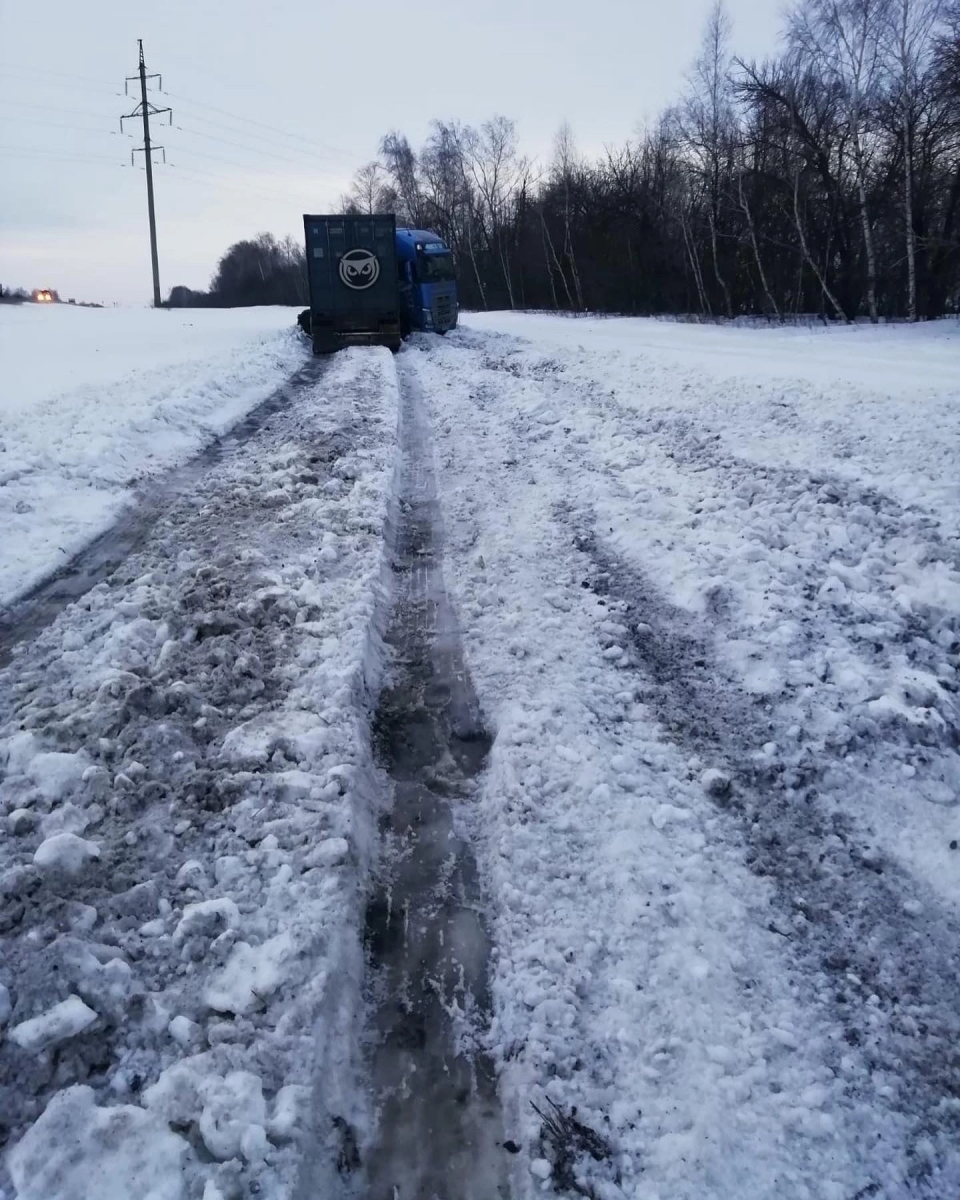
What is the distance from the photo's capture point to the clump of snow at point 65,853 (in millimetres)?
2875

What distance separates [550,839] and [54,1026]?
6.21 ft

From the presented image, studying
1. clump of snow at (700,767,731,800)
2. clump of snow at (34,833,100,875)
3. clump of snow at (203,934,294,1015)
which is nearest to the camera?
clump of snow at (203,934,294,1015)

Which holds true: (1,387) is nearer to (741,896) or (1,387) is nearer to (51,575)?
(51,575)

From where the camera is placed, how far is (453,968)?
2752mm

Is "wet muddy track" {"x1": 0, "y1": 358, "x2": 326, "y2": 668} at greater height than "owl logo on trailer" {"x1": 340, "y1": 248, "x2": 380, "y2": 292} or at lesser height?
lesser

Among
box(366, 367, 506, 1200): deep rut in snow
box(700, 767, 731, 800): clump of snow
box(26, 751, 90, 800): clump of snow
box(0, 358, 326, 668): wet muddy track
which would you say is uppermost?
box(0, 358, 326, 668): wet muddy track

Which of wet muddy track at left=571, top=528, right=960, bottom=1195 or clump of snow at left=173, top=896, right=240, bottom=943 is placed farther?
clump of snow at left=173, top=896, right=240, bottom=943

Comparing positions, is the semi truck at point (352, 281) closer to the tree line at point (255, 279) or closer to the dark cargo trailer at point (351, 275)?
the dark cargo trailer at point (351, 275)

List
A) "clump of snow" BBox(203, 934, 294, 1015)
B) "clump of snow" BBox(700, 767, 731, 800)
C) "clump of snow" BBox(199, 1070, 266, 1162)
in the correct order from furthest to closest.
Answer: "clump of snow" BBox(700, 767, 731, 800), "clump of snow" BBox(203, 934, 294, 1015), "clump of snow" BBox(199, 1070, 266, 1162)

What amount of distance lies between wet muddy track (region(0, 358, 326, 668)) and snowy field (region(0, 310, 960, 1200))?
164 millimetres

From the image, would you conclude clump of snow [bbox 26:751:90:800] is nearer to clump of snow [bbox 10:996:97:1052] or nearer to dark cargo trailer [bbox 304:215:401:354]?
clump of snow [bbox 10:996:97:1052]

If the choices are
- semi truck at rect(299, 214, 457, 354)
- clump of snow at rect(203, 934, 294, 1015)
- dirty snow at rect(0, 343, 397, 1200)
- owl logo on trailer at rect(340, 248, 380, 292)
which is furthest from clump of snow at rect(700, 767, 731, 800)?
owl logo on trailer at rect(340, 248, 380, 292)

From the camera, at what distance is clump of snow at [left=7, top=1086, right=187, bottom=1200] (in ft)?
6.37

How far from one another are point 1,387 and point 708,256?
1327 inches
